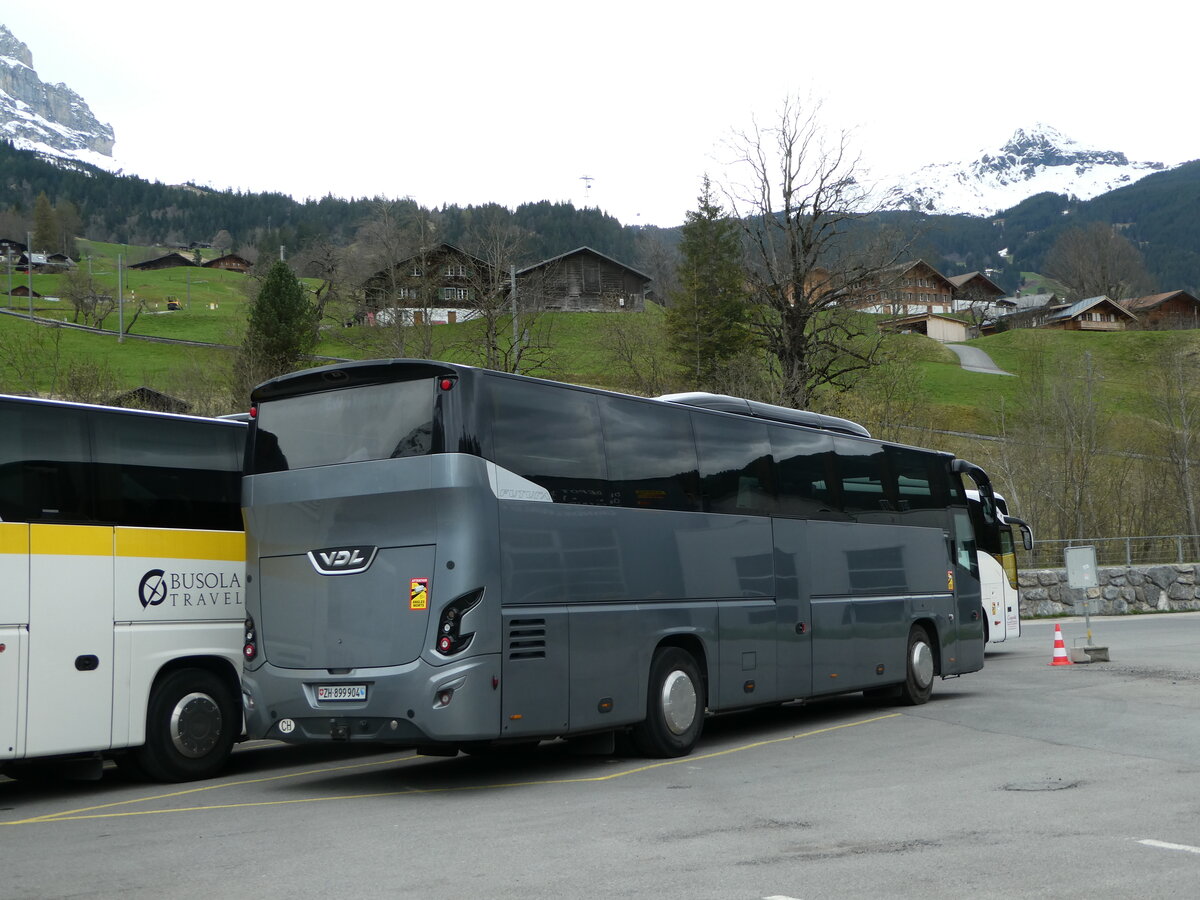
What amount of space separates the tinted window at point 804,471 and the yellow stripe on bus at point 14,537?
760 centimetres

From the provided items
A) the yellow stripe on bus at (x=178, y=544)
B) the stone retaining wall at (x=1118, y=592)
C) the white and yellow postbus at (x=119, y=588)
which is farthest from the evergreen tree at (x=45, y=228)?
the white and yellow postbus at (x=119, y=588)

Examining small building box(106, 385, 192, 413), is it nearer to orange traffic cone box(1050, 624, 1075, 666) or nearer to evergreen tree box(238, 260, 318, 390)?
orange traffic cone box(1050, 624, 1075, 666)

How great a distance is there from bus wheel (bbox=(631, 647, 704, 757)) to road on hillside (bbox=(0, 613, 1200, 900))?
225mm

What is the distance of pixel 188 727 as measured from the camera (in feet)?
37.3

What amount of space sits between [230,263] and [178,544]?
17370cm

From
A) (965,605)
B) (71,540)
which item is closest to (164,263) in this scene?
(965,605)

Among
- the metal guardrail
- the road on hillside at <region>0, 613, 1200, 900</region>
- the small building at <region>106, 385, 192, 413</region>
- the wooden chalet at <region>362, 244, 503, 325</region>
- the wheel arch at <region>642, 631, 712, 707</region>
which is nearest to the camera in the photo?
the road on hillside at <region>0, 613, 1200, 900</region>

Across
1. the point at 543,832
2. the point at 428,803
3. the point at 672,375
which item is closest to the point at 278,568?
the point at 428,803

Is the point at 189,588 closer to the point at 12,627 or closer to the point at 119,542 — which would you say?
the point at 119,542

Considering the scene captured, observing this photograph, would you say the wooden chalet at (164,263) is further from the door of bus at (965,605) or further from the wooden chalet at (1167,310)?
the door of bus at (965,605)

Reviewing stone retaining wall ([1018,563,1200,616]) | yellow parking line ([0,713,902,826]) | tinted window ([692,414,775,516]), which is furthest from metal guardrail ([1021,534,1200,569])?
yellow parking line ([0,713,902,826])

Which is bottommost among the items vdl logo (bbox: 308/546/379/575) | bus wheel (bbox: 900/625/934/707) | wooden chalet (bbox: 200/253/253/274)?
bus wheel (bbox: 900/625/934/707)

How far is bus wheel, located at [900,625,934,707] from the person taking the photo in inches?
641

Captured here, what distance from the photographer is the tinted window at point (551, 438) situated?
10211 mm
